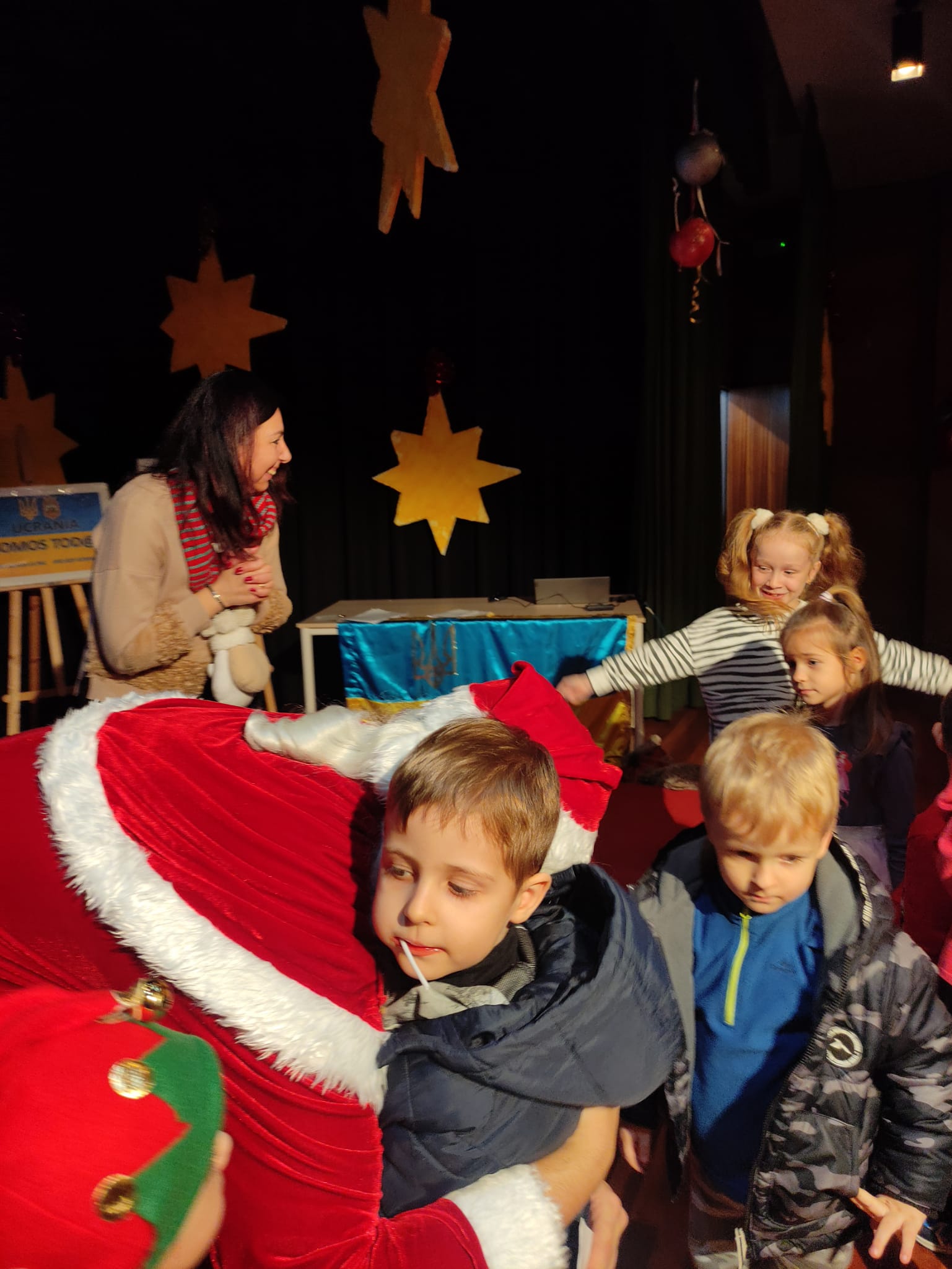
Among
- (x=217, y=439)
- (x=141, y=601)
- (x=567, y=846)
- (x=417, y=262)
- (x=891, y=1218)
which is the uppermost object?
(x=417, y=262)

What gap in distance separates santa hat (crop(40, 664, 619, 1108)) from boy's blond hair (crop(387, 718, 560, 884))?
0.22 feet

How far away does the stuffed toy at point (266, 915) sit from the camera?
0.75 meters

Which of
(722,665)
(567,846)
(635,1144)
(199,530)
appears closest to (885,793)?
(722,665)

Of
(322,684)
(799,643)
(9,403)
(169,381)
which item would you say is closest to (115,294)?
(169,381)

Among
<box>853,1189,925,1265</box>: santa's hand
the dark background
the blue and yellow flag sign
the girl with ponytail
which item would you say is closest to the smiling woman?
the girl with ponytail

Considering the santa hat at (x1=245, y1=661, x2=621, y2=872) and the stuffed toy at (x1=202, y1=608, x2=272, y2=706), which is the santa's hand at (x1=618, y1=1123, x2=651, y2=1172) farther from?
the stuffed toy at (x1=202, y1=608, x2=272, y2=706)

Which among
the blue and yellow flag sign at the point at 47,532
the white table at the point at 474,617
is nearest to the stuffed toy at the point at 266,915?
the blue and yellow flag sign at the point at 47,532

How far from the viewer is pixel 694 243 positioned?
3.89m

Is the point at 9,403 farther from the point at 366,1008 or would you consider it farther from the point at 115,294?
the point at 366,1008

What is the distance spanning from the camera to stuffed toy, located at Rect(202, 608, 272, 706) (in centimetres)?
188

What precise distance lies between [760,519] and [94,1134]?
1978 mm

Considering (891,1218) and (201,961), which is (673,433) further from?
(201,961)

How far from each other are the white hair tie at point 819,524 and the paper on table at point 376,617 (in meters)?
2.12

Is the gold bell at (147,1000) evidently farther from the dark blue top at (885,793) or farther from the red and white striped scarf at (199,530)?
the dark blue top at (885,793)
